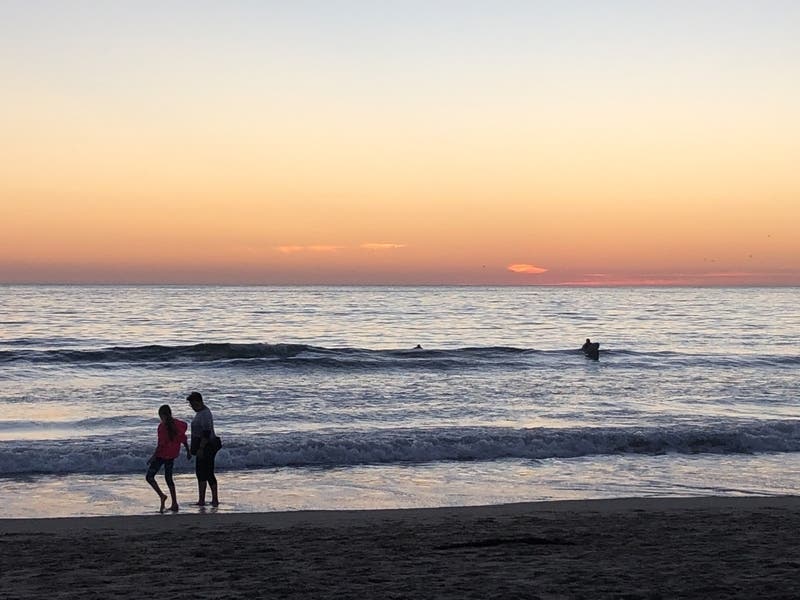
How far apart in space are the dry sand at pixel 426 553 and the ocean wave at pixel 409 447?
4793 millimetres

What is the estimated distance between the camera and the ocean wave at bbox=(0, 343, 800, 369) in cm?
3675

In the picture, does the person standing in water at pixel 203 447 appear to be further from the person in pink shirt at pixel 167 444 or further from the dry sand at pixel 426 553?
the dry sand at pixel 426 553

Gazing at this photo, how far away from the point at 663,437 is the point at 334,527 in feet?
34.4

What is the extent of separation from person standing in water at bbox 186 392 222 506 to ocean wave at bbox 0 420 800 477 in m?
3.43

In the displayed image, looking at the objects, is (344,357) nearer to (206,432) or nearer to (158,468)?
(206,432)

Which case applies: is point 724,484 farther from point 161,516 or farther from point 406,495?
point 161,516

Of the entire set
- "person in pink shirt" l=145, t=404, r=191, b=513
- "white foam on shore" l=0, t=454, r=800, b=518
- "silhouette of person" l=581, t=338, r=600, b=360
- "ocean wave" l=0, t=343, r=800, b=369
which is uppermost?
"person in pink shirt" l=145, t=404, r=191, b=513

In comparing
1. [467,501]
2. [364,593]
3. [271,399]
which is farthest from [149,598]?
[271,399]

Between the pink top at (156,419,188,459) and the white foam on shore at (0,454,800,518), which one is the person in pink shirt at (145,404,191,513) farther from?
the white foam on shore at (0,454,800,518)

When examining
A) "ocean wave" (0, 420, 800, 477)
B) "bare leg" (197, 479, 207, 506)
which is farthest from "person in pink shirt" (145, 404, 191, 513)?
"ocean wave" (0, 420, 800, 477)

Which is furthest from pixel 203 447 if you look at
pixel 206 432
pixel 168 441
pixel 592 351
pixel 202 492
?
pixel 592 351

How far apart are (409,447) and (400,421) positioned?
152 inches

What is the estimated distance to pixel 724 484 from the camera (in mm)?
14812

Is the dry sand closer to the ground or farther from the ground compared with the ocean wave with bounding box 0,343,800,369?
farther from the ground
